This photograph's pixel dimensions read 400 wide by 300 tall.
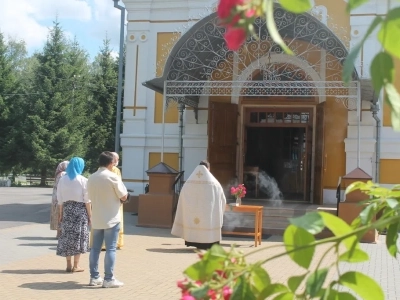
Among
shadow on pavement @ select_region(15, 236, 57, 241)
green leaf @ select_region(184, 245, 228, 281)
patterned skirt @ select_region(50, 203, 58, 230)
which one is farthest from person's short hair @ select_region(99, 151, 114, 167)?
green leaf @ select_region(184, 245, 228, 281)

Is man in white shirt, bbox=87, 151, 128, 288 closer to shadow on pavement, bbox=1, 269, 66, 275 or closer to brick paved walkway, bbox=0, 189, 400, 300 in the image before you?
brick paved walkway, bbox=0, 189, 400, 300

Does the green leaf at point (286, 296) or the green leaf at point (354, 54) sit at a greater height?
the green leaf at point (354, 54)

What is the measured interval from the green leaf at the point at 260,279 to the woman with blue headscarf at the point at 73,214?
829 centimetres

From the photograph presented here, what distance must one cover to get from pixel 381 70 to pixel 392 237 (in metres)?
0.58

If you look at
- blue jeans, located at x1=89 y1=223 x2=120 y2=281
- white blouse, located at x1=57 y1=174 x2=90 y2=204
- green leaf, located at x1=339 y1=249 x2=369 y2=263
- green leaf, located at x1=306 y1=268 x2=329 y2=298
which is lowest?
blue jeans, located at x1=89 y1=223 x2=120 y2=281

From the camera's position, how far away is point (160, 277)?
30.4 ft

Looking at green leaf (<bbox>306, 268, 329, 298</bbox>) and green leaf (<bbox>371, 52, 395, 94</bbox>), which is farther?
green leaf (<bbox>306, 268, 329, 298</bbox>)

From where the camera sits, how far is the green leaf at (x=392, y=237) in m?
1.57

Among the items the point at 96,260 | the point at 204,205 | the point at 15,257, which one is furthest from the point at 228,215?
the point at 96,260

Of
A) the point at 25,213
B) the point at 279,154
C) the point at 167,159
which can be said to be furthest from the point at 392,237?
the point at 279,154

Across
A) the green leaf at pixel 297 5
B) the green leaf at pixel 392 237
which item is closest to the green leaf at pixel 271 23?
the green leaf at pixel 297 5

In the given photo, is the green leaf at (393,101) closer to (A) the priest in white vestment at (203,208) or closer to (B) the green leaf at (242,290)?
(B) the green leaf at (242,290)

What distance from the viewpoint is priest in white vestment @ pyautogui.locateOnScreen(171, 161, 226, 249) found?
11.3 metres

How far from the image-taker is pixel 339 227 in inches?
53.8
